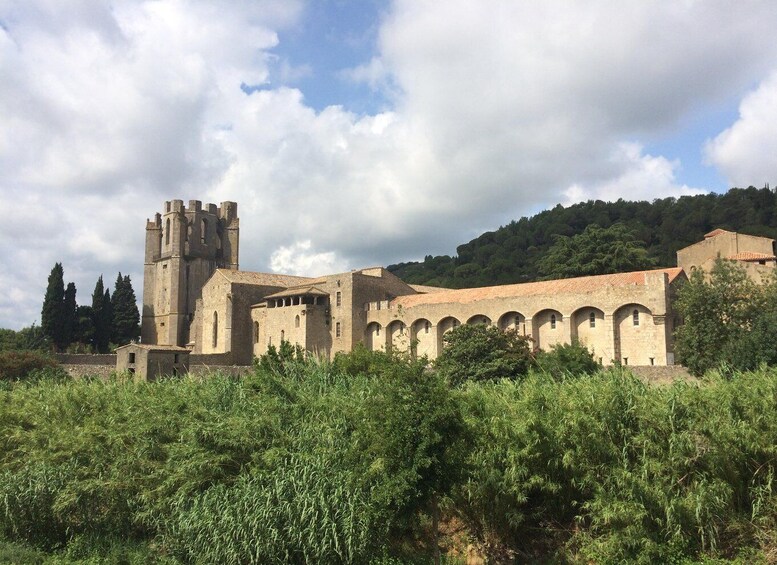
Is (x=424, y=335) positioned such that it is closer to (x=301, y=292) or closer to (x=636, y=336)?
(x=301, y=292)

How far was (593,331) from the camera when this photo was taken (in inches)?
1205

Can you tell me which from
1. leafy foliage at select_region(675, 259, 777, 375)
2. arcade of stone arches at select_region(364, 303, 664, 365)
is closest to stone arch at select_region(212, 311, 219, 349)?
arcade of stone arches at select_region(364, 303, 664, 365)

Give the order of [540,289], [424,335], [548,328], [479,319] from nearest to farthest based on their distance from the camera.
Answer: [548,328] → [540,289] → [479,319] → [424,335]

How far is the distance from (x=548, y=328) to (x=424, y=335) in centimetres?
792

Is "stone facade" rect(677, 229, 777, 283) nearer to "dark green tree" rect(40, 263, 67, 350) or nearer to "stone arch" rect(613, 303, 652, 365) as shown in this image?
"stone arch" rect(613, 303, 652, 365)

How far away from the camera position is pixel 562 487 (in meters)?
12.1

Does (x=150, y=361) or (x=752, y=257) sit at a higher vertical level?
(x=752, y=257)

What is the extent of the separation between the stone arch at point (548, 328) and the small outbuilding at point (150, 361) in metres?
17.1

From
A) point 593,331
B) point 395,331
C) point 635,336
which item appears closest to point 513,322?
point 593,331

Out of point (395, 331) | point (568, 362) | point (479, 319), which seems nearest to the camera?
point (568, 362)

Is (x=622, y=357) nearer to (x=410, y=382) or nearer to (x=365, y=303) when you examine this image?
(x=365, y=303)

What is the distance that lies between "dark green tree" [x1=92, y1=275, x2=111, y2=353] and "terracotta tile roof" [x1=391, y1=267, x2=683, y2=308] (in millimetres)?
27849

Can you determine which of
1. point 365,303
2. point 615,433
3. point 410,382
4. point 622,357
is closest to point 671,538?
point 615,433

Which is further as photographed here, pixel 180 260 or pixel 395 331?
pixel 180 260
